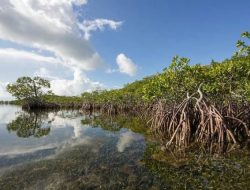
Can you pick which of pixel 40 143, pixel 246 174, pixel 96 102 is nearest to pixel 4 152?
pixel 40 143

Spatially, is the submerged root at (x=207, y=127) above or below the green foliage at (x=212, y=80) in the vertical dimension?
below

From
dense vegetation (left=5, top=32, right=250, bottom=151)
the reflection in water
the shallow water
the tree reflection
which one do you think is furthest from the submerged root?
the tree reflection

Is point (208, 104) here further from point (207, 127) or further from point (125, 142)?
point (125, 142)

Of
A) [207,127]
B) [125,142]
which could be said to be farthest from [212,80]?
[125,142]

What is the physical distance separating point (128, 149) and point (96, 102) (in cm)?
3829

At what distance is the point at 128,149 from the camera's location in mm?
11445

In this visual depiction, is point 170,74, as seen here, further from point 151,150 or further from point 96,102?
point 96,102

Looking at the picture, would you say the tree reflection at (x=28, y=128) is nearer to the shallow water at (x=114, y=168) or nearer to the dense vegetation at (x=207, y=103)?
the shallow water at (x=114, y=168)

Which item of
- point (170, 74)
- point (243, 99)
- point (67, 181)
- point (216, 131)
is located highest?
point (170, 74)

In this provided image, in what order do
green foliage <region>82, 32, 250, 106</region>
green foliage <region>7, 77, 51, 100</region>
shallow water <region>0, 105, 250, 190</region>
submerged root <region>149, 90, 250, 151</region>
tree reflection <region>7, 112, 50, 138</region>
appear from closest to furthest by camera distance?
shallow water <region>0, 105, 250, 190</region> < submerged root <region>149, 90, 250, 151</region> < green foliage <region>82, 32, 250, 106</region> < tree reflection <region>7, 112, 50, 138</region> < green foliage <region>7, 77, 51, 100</region>

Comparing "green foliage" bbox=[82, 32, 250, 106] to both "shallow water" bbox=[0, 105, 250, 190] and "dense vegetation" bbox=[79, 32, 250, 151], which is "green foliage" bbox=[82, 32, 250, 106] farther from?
"shallow water" bbox=[0, 105, 250, 190]

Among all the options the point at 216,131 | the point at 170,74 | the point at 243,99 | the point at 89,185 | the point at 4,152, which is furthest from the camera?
the point at 170,74

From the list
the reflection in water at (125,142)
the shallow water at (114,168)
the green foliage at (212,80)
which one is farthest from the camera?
the green foliage at (212,80)

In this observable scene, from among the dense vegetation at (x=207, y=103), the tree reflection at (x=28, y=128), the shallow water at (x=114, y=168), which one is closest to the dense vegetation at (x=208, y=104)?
the dense vegetation at (x=207, y=103)
